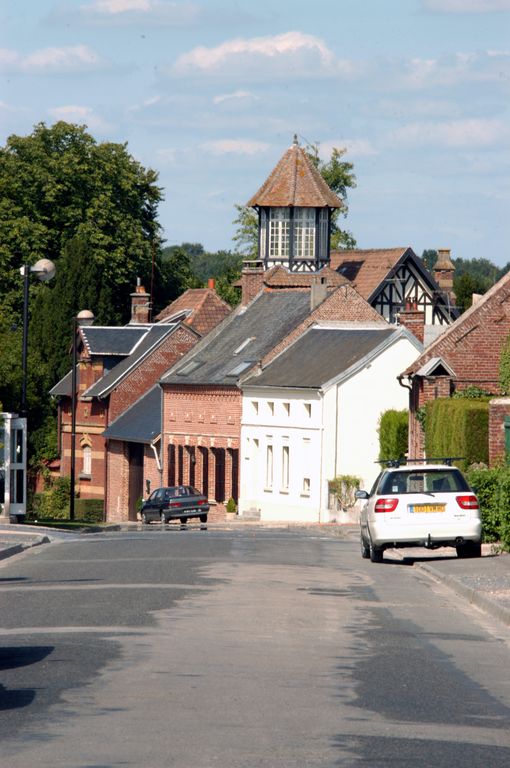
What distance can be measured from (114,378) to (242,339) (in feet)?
27.0

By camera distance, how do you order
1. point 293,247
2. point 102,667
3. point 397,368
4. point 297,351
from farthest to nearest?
point 293,247 < point 297,351 < point 397,368 < point 102,667

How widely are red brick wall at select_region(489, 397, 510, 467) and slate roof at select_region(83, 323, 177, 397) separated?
37.0 m

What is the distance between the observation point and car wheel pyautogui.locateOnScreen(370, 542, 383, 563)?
26.1 m

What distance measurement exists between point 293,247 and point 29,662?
6735 centimetres

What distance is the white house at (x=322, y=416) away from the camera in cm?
5703

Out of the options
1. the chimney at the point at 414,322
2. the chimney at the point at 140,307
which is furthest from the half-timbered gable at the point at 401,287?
the chimney at the point at 414,322

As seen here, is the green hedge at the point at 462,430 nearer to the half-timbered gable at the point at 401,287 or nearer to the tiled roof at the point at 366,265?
the tiled roof at the point at 366,265

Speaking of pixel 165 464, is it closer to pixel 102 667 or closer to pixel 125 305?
pixel 125 305

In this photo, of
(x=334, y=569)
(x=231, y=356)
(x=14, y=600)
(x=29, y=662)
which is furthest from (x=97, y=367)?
(x=29, y=662)

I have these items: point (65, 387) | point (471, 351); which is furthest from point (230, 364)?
point (471, 351)

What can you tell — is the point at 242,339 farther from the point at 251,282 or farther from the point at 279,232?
the point at 279,232

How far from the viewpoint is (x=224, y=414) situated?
63.7m

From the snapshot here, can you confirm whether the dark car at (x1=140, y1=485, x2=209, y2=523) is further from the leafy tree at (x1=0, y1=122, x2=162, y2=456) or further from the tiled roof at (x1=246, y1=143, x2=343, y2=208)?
the tiled roof at (x1=246, y1=143, x2=343, y2=208)

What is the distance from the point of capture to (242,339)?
6812 centimetres
